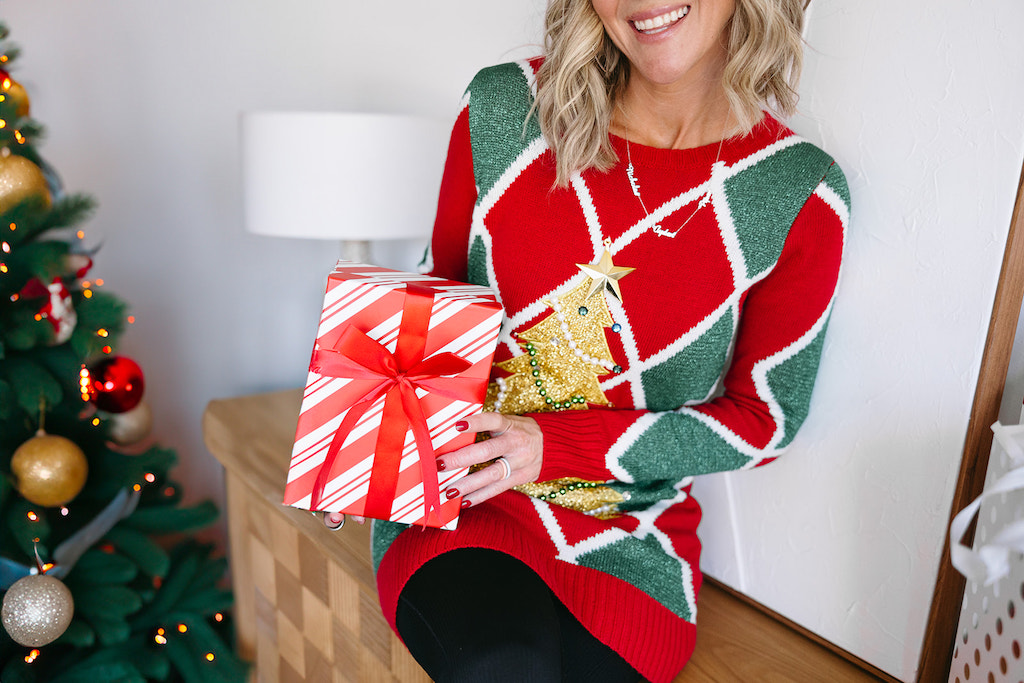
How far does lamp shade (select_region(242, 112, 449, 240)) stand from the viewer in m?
1.36

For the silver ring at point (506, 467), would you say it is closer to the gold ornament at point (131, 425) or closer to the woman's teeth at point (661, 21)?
the woman's teeth at point (661, 21)

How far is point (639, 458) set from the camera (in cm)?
93

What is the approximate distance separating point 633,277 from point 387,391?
0.35 metres

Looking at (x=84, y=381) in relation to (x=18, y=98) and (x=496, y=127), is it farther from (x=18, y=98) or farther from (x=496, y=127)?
(x=496, y=127)

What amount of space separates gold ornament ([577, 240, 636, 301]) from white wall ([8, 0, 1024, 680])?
0.30 meters

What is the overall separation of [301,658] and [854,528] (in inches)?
35.8

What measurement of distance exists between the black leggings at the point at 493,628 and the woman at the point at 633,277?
0.05 ft

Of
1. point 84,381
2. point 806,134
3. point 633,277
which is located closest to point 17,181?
point 84,381

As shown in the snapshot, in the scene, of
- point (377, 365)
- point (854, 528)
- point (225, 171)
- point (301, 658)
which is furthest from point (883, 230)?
point (225, 171)

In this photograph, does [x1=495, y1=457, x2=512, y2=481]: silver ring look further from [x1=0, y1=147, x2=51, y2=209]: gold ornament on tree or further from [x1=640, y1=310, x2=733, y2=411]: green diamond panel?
[x1=0, y1=147, x2=51, y2=209]: gold ornament on tree

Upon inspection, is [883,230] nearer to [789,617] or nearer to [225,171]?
[789,617]

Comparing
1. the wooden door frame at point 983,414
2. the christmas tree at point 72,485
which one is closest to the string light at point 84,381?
the christmas tree at point 72,485

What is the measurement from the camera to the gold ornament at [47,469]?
1.09m

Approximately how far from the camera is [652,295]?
0.93 meters
